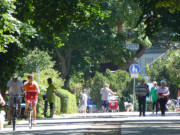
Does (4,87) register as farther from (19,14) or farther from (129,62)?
(129,62)

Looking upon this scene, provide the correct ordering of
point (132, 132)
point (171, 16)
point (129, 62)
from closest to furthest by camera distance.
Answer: point (132, 132) < point (171, 16) < point (129, 62)

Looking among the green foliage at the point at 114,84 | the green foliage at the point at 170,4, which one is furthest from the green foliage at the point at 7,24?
the green foliage at the point at 114,84

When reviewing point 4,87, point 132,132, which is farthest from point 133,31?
point 132,132

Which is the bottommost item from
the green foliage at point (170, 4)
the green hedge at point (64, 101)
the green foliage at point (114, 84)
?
the green hedge at point (64, 101)

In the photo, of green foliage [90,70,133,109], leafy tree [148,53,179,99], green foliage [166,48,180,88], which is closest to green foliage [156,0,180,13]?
green foliage [166,48,180,88]

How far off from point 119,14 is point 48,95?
23757mm

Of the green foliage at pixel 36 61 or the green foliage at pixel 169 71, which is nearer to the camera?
the green foliage at pixel 36 61

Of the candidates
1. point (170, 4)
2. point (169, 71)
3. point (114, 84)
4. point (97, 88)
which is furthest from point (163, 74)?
point (170, 4)

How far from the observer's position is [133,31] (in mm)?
56000

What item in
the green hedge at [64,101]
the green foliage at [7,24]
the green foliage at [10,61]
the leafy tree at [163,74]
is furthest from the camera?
the leafy tree at [163,74]

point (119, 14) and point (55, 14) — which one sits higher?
point (119, 14)

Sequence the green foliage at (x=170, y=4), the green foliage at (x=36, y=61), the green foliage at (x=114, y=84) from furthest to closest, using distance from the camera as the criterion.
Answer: the green foliage at (x=114, y=84), the green foliage at (x=36, y=61), the green foliage at (x=170, y=4)

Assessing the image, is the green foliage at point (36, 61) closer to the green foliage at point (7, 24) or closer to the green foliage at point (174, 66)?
the green foliage at point (174, 66)

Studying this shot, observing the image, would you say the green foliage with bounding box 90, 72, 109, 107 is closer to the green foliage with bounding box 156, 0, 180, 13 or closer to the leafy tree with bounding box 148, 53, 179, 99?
the leafy tree with bounding box 148, 53, 179, 99
